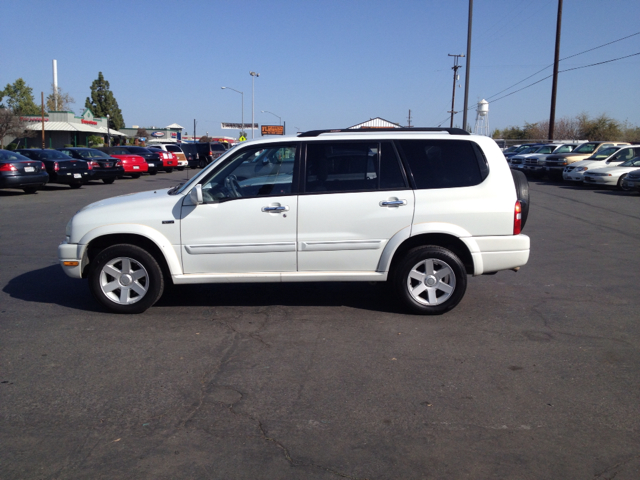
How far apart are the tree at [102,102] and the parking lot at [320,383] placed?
8323 centimetres

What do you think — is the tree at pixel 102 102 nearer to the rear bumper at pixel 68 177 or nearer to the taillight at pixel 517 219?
the rear bumper at pixel 68 177

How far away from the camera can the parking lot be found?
3.36 metres

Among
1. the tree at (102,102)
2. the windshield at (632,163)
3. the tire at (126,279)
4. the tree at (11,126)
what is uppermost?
the tree at (102,102)

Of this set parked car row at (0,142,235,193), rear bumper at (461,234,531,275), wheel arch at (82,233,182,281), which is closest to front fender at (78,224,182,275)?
wheel arch at (82,233,182,281)

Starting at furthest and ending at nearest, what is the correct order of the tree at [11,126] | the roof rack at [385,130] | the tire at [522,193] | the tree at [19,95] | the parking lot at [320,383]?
the tree at [19,95]
the tree at [11,126]
the tire at [522,193]
the roof rack at [385,130]
the parking lot at [320,383]

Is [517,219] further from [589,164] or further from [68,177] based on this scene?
[589,164]

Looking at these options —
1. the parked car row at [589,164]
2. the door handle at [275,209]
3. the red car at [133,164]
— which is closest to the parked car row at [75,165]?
the red car at [133,164]

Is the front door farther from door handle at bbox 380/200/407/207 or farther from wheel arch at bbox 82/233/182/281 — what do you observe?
door handle at bbox 380/200/407/207

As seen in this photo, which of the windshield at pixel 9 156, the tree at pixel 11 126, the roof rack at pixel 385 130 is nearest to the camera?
the roof rack at pixel 385 130

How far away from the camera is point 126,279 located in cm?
→ 601

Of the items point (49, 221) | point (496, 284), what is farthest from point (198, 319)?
point (49, 221)

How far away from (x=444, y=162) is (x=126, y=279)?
3.55 meters

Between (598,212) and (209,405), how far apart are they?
14263 millimetres

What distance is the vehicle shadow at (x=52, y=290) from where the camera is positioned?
6.61 m
